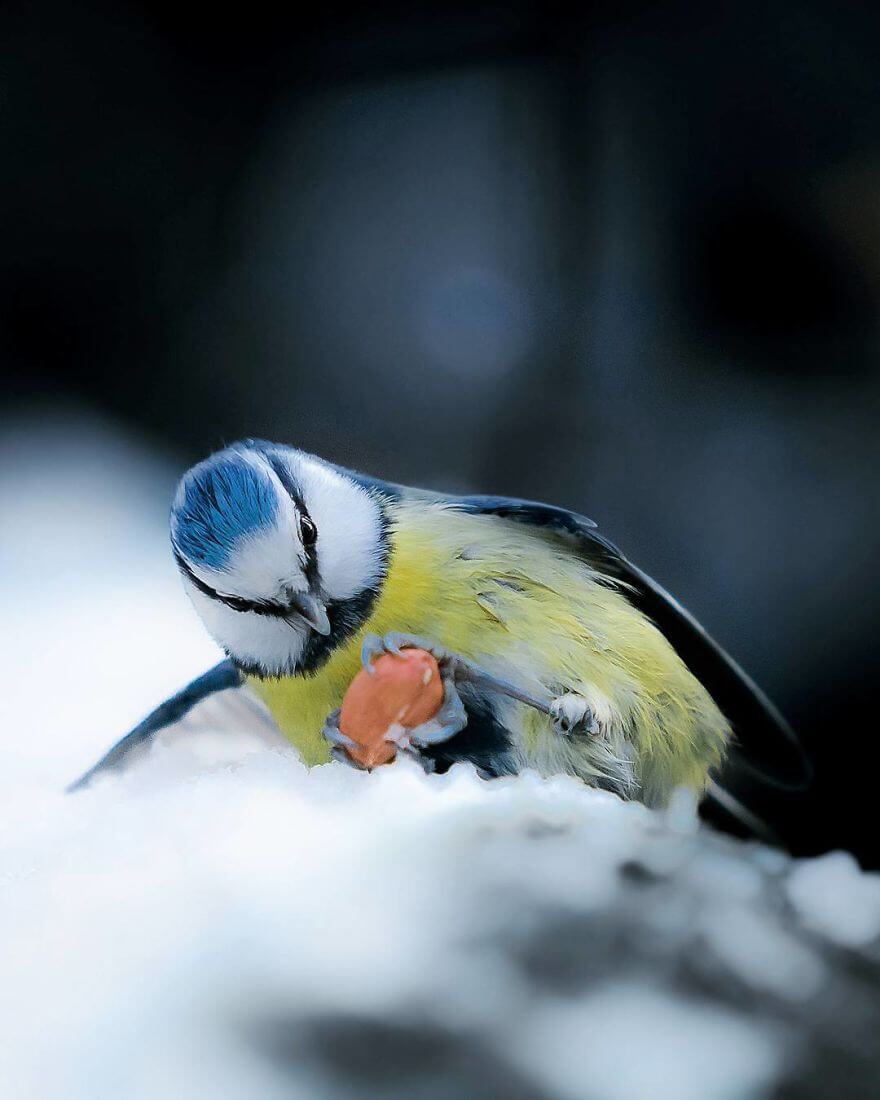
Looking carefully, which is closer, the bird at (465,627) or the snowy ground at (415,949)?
the snowy ground at (415,949)

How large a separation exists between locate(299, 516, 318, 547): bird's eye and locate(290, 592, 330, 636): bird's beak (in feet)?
0.09

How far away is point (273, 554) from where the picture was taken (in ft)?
1.78

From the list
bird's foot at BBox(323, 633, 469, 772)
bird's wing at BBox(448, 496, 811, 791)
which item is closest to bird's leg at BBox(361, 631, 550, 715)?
bird's foot at BBox(323, 633, 469, 772)

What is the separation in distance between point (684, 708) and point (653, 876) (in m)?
0.19

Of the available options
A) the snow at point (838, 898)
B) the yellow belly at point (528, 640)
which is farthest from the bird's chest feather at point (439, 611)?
the snow at point (838, 898)

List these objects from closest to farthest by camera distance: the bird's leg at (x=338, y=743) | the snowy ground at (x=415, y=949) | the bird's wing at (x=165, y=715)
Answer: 1. the snowy ground at (x=415, y=949)
2. the bird's leg at (x=338, y=743)
3. the bird's wing at (x=165, y=715)

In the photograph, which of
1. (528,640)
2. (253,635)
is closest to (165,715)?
(253,635)

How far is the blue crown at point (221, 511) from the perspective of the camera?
1.78ft

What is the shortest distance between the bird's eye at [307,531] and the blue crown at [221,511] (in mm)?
19

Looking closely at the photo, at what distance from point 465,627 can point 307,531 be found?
0.32ft

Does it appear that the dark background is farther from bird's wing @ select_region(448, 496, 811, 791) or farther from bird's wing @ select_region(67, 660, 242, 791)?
bird's wing @ select_region(67, 660, 242, 791)

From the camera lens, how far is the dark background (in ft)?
1.92

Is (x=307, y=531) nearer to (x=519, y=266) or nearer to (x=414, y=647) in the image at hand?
(x=414, y=647)

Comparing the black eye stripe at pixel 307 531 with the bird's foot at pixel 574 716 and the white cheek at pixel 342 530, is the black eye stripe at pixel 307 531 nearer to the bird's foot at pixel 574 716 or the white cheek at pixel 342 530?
the white cheek at pixel 342 530
